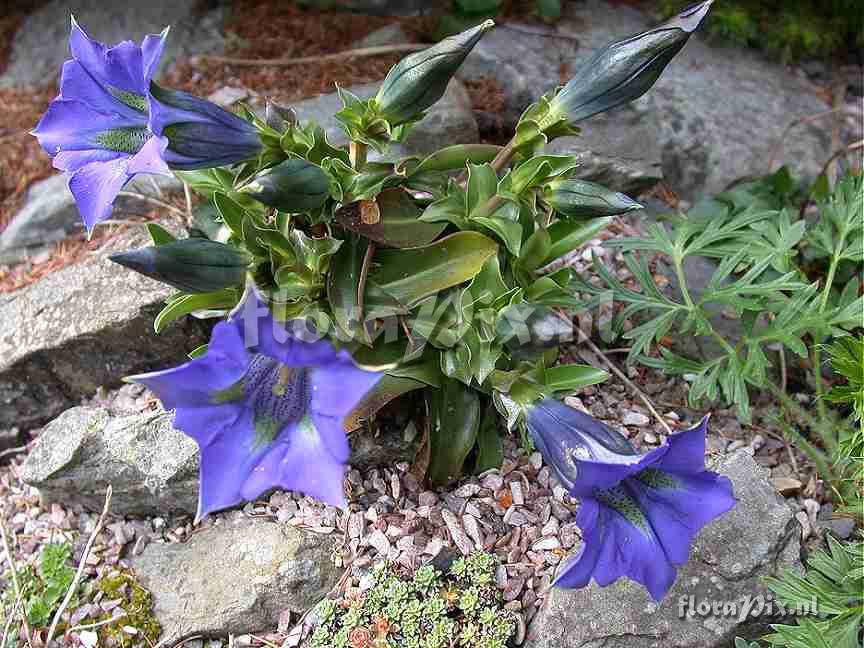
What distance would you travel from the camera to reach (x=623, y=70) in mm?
1535

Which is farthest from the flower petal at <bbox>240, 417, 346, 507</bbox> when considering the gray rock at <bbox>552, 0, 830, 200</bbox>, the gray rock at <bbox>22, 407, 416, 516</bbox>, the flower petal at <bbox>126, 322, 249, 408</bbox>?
Result: the gray rock at <bbox>552, 0, 830, 200</bbox>

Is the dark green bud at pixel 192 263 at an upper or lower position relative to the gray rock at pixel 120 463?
upper

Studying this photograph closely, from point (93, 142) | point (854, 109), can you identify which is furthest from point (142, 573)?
point (854, 109)

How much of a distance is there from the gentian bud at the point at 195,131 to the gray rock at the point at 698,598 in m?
0.98

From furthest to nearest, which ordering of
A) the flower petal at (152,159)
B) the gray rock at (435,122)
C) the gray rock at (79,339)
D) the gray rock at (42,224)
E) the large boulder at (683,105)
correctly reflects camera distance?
the large boulder at (683,105) → the gray rock at (42,224) → the gray rock at (435,122) → the gray rock at (79,339) → the flower petal at (152,159)

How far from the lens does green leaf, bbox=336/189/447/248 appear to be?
158 cm

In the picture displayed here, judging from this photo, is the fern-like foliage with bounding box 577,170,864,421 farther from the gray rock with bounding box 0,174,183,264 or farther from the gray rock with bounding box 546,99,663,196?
the gray rock with bounding box 0,174,183,264

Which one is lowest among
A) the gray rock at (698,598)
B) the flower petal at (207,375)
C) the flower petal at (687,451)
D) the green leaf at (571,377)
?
the gray rock at (698,598)

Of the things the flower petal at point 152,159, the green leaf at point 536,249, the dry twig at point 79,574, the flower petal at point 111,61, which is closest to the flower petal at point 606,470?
the green leaf at point 536,249

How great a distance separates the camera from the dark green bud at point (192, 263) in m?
1.35

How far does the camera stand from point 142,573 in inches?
73.1

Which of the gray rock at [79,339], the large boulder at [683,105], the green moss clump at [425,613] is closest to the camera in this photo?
the green moss clump at [425,613]

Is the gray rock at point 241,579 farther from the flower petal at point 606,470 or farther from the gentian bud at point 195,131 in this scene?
the gentian bud at point 195,131

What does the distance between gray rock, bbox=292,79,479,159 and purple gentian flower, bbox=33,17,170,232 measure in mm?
857
